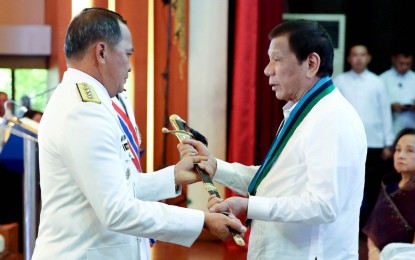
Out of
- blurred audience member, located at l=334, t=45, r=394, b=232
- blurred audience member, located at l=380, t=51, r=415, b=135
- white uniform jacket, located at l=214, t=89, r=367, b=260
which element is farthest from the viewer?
blurred audience member, located at l=380, t=51, r=415, b=135

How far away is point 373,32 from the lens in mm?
7504

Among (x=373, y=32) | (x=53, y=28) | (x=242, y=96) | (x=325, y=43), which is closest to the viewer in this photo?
(x=325, y=43)

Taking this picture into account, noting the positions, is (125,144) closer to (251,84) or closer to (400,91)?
(251,84)

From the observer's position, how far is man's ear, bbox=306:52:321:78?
7.48ft

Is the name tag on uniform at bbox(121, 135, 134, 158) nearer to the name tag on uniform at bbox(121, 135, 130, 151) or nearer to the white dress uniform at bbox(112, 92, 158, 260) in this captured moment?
the name tag on uniform at bbox(121, 135, 130, 151)

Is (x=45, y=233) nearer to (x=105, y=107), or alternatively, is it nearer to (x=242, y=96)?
(x=105, y=107)

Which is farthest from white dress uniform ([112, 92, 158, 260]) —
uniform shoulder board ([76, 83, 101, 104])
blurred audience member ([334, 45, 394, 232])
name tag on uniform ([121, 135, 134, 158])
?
blurred audience member ([334, 45, 394, 232])

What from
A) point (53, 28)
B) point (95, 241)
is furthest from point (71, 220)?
point (53, 28)

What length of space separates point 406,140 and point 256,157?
6.15ft

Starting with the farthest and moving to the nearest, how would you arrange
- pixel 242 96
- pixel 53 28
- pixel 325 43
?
pixel 53 28
pixel 242 96
pixel 325 43

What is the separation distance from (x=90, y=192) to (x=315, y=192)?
61cm

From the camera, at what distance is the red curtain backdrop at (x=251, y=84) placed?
5.39 metres

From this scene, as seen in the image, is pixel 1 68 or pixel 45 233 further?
pixel 1 68

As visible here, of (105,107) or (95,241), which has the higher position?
(105,107)
